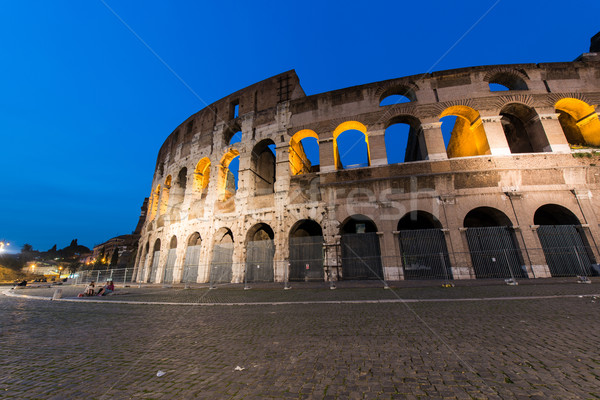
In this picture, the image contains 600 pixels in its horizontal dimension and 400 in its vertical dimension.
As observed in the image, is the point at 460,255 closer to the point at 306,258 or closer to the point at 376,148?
the point at 376,148

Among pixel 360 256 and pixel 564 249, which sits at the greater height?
pixel 360 256

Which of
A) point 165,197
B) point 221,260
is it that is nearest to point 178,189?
point 165,197

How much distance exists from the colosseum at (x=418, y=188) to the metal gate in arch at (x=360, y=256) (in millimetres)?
56

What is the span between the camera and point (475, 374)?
203cm

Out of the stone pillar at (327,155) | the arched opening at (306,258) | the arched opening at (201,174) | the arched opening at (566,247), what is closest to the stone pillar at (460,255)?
the arched opening at (566,247)

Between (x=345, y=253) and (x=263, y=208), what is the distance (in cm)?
558

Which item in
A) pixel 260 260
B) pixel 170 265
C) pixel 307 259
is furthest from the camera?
pixel 170 265

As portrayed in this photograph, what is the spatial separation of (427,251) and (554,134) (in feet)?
30.2

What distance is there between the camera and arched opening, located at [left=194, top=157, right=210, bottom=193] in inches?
711

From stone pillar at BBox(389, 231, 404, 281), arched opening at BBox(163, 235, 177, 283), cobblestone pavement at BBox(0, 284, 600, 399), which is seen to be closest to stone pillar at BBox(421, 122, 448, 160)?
stone pillar at BBox(389, 231, 404, 281)

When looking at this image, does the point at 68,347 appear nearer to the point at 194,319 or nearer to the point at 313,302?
the point at 194,319

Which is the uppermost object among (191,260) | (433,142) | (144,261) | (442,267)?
(433,142)

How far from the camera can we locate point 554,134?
39.9ft

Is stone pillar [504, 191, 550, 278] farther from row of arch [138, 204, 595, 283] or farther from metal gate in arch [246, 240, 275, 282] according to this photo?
metal gate in arch [246, 240, 275, 282]
